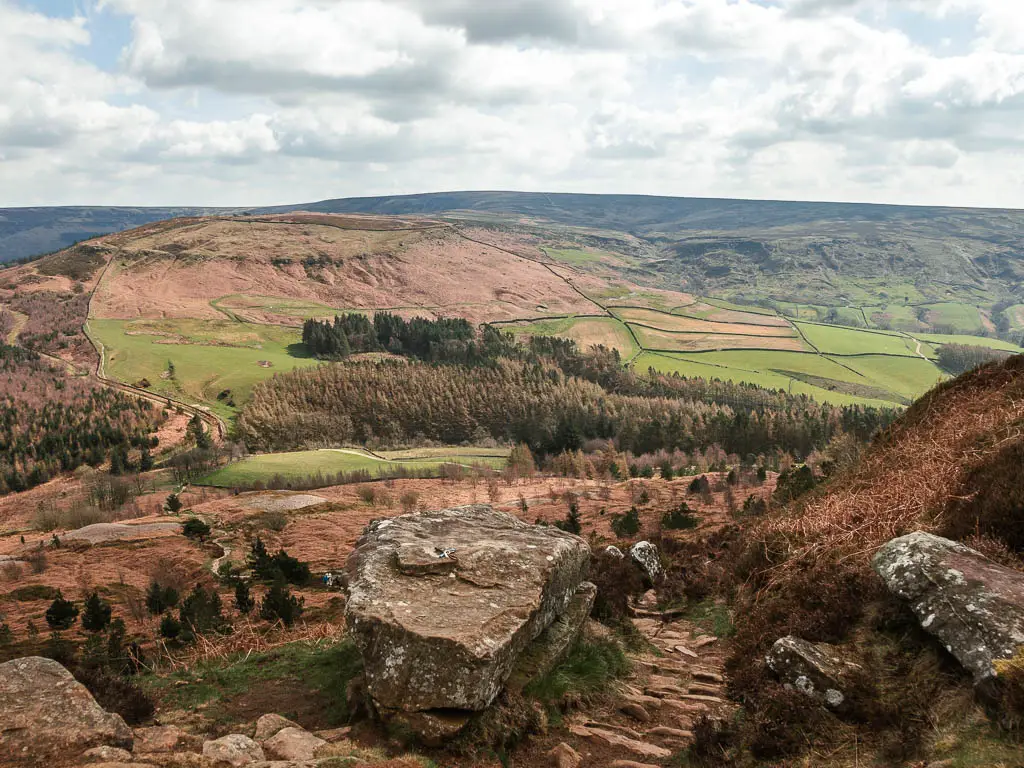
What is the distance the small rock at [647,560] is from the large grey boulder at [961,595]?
10.5 m

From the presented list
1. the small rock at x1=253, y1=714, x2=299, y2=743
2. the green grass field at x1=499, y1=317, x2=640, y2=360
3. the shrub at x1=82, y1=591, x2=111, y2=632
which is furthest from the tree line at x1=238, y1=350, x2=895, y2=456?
the small rock at x1=253, y1=714, x2=299, y2=743

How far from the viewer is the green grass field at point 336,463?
67688 mm

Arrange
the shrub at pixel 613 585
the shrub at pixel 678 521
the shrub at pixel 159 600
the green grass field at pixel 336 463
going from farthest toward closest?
the green grass field at pixel 336 463, the shrub at pixel 678 521, the shrub at pixel 159 600, the shrub at pixel 613 585

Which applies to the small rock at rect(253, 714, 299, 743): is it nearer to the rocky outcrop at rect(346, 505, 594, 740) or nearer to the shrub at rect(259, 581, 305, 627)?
the rocky outcrop at rect(346, 505, 594, 740)

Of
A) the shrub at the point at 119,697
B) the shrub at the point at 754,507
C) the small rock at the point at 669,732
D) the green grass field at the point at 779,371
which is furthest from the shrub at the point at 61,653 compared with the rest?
the green grass field at the point at 779,371

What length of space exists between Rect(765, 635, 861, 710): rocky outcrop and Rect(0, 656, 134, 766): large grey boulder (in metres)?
10.6

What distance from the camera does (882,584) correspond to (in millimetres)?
10867

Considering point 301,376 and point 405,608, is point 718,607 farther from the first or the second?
point 301,376

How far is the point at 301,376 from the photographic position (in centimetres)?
11769

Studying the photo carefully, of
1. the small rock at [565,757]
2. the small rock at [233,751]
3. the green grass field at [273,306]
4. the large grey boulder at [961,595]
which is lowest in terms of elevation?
the small rock at [565,757]

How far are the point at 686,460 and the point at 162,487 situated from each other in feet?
211

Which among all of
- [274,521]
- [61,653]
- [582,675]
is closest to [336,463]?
[274,521]

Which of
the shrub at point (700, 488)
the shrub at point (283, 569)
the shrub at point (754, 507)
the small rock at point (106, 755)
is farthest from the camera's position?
the shrub at point (700, 488)

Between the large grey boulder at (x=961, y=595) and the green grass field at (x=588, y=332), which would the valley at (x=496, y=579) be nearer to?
the large grey boulder at (x=961, y=595)
